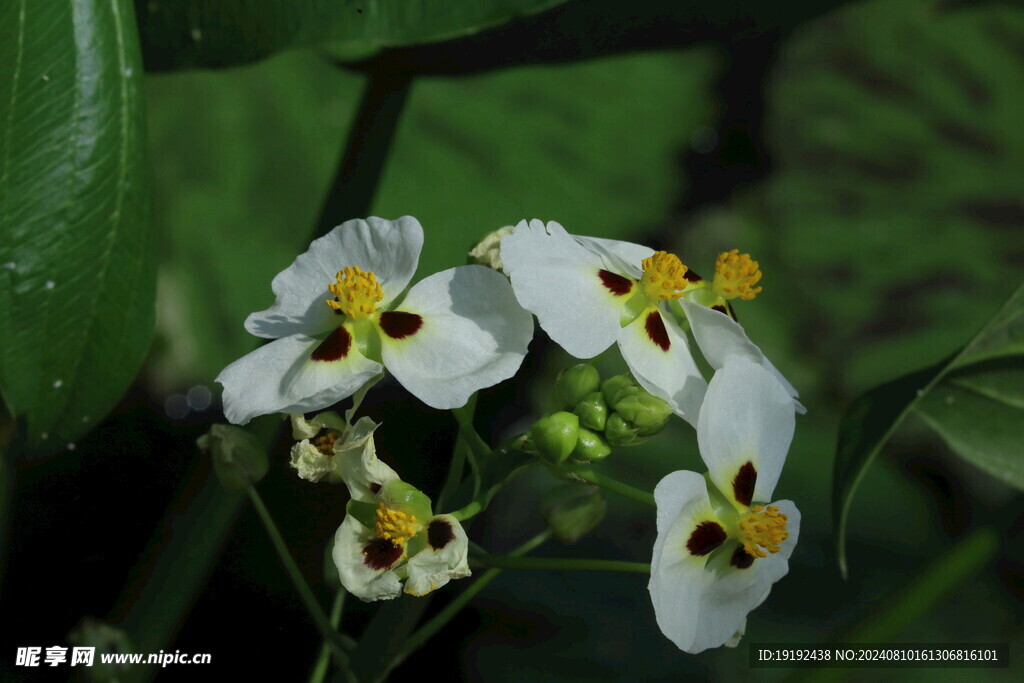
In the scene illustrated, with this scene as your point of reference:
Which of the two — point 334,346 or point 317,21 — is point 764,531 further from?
point 317,21

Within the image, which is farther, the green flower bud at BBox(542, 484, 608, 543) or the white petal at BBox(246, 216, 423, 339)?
the green flower bud at BBox(542, 484, 608, 543)

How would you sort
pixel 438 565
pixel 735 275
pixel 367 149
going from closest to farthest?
pixel 438 565 → pixel 735 275 → pixel 367 149

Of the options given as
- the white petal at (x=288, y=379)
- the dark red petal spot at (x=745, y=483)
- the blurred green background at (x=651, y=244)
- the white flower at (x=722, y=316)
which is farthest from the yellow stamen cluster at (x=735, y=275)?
the blurred green background at (x=651, y=244)

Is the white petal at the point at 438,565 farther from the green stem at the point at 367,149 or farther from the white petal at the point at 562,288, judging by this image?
the green stem at the point at 367,149

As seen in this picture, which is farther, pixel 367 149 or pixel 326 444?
pixel 367 149


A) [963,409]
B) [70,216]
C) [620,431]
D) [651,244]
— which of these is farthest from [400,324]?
[651,244]

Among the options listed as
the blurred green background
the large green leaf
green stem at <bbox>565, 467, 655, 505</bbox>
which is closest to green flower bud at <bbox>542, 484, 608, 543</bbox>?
green stem at <bbox>565, 467, 655, 505</bbox>

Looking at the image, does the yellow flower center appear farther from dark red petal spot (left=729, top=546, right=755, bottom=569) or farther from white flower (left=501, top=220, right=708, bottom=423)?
dark red petal spot (left=729, top=546, right=755, bottom=569)
